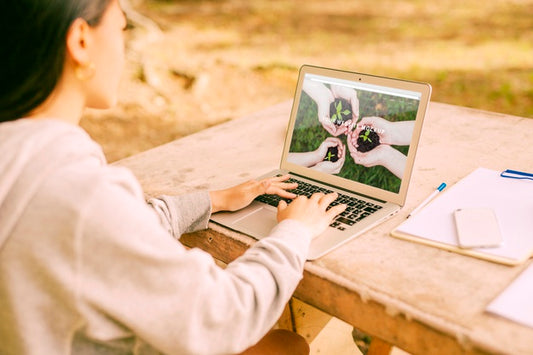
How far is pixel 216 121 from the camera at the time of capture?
15.6ft

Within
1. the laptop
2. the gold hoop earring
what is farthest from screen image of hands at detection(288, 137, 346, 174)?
the gold hoop earring

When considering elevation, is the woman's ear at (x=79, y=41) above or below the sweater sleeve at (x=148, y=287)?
above

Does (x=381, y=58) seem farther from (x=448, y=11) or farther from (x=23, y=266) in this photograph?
(x=23, y=266)

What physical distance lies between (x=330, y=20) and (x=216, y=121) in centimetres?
484

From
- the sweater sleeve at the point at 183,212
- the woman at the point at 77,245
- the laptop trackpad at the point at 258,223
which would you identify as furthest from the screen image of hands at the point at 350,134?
the woman at the point at 77,245

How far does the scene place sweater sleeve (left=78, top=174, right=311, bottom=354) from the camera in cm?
80

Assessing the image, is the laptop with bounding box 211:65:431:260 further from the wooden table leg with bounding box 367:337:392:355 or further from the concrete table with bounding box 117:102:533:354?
the wooden table leg with bounding box 367:337:392:355

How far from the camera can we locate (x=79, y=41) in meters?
0.90

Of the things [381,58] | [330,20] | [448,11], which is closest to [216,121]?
[381,58]

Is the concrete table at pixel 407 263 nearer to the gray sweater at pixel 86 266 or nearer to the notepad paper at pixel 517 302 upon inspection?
the notepad paper at pixel 517 302

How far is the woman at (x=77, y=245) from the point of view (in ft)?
2.60

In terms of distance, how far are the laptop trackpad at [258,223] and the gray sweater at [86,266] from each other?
0.34m

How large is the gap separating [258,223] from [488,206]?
1.79ft

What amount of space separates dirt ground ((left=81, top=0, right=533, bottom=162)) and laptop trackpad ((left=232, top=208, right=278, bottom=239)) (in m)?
A: 3.04
